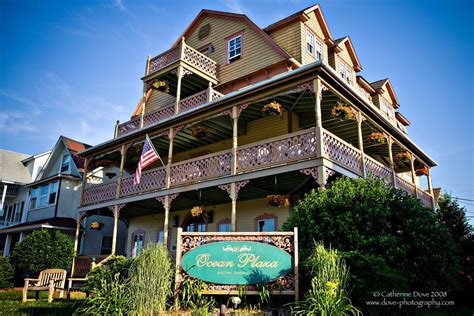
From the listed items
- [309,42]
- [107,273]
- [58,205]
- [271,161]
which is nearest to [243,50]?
[309,42]

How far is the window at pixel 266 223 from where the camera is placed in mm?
15555

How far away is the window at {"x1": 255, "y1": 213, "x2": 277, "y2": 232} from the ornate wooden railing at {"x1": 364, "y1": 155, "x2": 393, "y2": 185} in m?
4.31

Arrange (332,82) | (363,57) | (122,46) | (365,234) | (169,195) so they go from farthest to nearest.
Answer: (363,57) → (169,195) → (332,82) → (122,46) → (365,234)

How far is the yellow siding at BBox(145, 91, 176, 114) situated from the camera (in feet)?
73.6

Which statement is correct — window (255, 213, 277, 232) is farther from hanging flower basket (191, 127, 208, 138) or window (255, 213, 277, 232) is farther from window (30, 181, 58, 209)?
window (30, 181, 58, 209)

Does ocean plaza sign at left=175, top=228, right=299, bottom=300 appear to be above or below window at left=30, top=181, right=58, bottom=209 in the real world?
below

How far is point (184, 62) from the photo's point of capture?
1862 centimetres

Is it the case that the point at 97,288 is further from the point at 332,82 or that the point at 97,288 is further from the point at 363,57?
the point at 363,57

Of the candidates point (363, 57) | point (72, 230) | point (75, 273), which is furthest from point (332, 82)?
point (72, 230)

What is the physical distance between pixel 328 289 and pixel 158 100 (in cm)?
1939

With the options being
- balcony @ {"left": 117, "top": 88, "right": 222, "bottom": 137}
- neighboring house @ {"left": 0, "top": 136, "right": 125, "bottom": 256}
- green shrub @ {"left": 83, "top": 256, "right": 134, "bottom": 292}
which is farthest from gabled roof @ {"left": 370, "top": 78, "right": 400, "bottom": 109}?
green shrub @ {"left": 83, "top": 256, "right": 134, "bottom": 292}

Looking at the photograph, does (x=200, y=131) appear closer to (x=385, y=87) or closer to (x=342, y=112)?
(x=342, y=112)

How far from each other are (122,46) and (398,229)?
31.3ft

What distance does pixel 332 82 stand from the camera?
1314 cm
